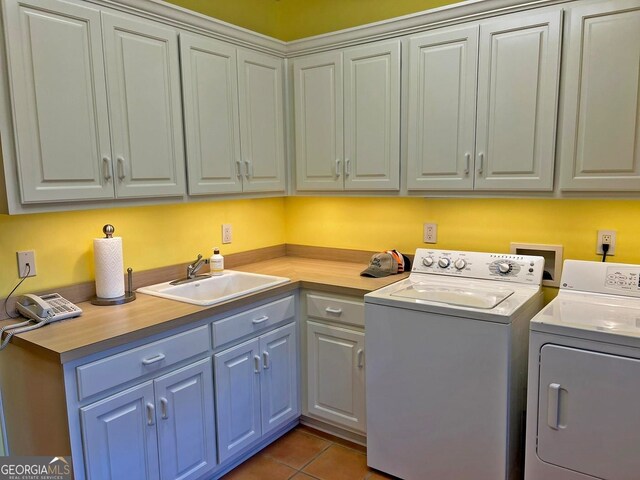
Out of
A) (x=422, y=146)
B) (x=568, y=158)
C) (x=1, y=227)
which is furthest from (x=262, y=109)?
(x=568, y=158)

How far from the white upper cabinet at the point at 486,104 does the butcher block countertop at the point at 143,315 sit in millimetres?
646

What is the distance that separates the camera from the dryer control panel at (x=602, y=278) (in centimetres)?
202

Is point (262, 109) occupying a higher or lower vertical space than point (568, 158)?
higher

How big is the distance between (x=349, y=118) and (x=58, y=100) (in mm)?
1444

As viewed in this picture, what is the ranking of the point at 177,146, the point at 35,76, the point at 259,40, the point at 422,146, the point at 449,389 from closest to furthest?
the point at 35,76 < the point at 449,389 < the point at 177,146 < the point at 422,146 < the point at 259,40

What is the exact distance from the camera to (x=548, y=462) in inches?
70.9

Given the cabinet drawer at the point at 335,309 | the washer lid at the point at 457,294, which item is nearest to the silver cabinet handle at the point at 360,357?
the cabinet drawer at the point at 335,309

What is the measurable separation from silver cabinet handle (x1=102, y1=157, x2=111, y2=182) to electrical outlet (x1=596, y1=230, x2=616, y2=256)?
2.26m

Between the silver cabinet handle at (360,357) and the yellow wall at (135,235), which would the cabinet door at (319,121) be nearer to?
the yellow wall at (135,235)

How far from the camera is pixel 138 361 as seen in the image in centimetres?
180

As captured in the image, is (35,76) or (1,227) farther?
(1,227)

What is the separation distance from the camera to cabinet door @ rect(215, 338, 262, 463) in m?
2.18

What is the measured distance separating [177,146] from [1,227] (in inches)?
31.8

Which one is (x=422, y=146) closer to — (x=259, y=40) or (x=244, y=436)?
(x=259, y=40)
